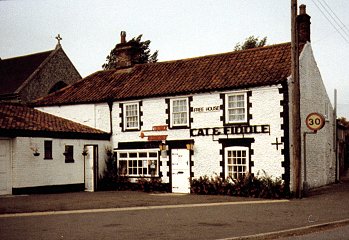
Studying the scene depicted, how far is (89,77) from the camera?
98.9 ft

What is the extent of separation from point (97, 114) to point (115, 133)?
5.57ft

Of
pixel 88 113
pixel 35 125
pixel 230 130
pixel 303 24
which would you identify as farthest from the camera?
pixel 88 113

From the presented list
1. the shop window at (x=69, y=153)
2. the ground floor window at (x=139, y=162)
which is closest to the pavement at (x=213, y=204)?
the shop window at (x=69, y=153)

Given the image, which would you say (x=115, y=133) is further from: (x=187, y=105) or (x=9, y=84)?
(x=9, y=84)

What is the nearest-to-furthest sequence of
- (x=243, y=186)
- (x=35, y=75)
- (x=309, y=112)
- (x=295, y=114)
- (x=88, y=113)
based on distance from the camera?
1. (x=295, y=114)
2. (x=243, y=186)
3. (x=309, y=112)
4. (x=88, y=113)
5. (x=35, y=75)

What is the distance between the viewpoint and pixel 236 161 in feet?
69.6

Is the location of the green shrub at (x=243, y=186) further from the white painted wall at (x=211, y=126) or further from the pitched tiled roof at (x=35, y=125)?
the pitched tiled roof at (x=35, y=125)

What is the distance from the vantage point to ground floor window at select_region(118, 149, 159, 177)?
23.9m

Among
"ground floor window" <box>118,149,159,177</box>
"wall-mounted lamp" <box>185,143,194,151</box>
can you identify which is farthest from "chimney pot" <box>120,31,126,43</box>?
"wall-mounted lamp" <box>185,143,194,151</box>

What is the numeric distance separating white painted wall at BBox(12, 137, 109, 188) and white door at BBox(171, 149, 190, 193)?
4845 millimetres

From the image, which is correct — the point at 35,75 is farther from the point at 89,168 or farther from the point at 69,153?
the point at 89,168

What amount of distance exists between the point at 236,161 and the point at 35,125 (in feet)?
32.4

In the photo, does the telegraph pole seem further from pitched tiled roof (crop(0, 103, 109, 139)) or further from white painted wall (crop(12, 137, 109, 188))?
white painted wall (crop(12, 137, 109, 188))

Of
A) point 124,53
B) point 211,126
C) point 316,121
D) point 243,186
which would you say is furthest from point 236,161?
point 124,53
